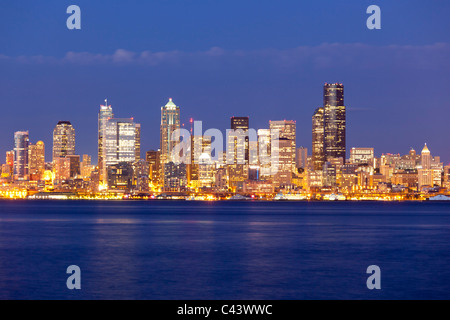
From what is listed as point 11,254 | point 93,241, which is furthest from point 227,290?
point 93,241

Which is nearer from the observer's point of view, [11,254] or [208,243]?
[11,254]
